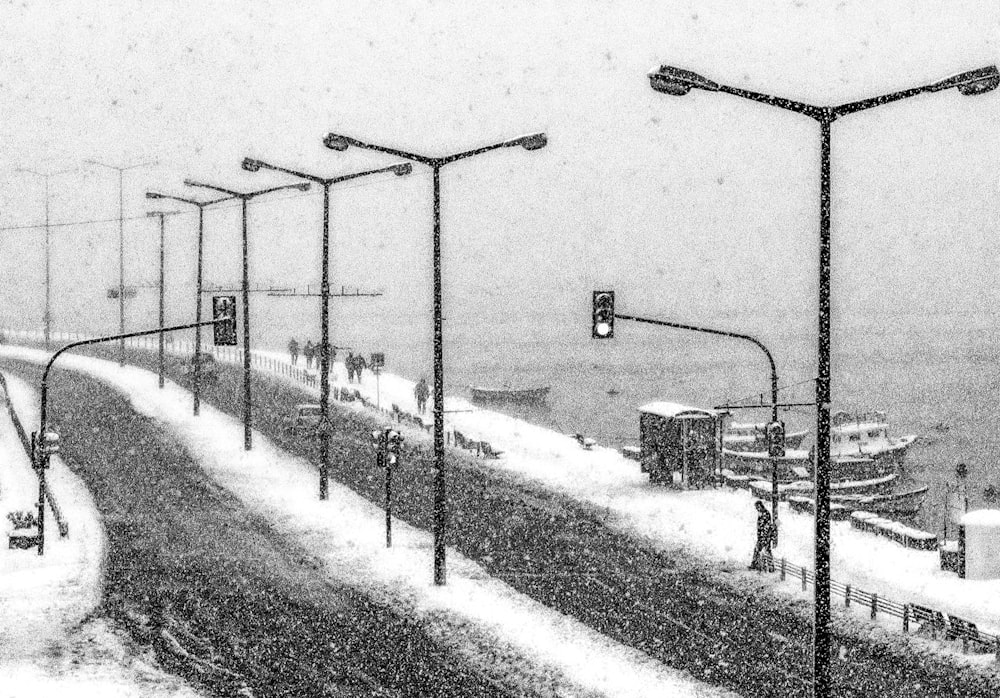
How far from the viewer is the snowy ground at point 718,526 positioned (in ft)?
76.5

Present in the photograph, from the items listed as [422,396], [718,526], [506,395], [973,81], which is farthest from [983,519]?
[506,395]

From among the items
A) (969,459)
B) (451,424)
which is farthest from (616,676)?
(969,459)

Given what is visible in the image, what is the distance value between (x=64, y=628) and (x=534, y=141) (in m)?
12.7

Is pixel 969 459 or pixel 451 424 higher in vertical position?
pixel 451 424

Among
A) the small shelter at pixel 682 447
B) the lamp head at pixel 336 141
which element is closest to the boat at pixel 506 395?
the small shelter at pixel 682 447

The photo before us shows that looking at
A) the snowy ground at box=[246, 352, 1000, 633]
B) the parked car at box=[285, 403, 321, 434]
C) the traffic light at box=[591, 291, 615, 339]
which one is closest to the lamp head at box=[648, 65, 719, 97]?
the snowy ground at box=[246, 352, 1000, 633]

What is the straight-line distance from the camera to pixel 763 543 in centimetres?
2462

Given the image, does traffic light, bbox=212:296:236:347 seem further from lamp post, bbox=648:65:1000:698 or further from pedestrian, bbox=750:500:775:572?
lamp post, bbox=648:65:1000:698

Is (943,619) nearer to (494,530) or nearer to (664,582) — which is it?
(664,582)

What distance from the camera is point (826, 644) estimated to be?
46.2 feet

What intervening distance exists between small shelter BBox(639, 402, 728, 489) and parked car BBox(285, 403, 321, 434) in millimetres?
15545

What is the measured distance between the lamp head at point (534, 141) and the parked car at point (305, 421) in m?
26.3

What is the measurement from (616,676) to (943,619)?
20.4 ft

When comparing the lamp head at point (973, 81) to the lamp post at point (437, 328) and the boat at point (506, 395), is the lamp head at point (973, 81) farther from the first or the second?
the boat at point (506, 395)
